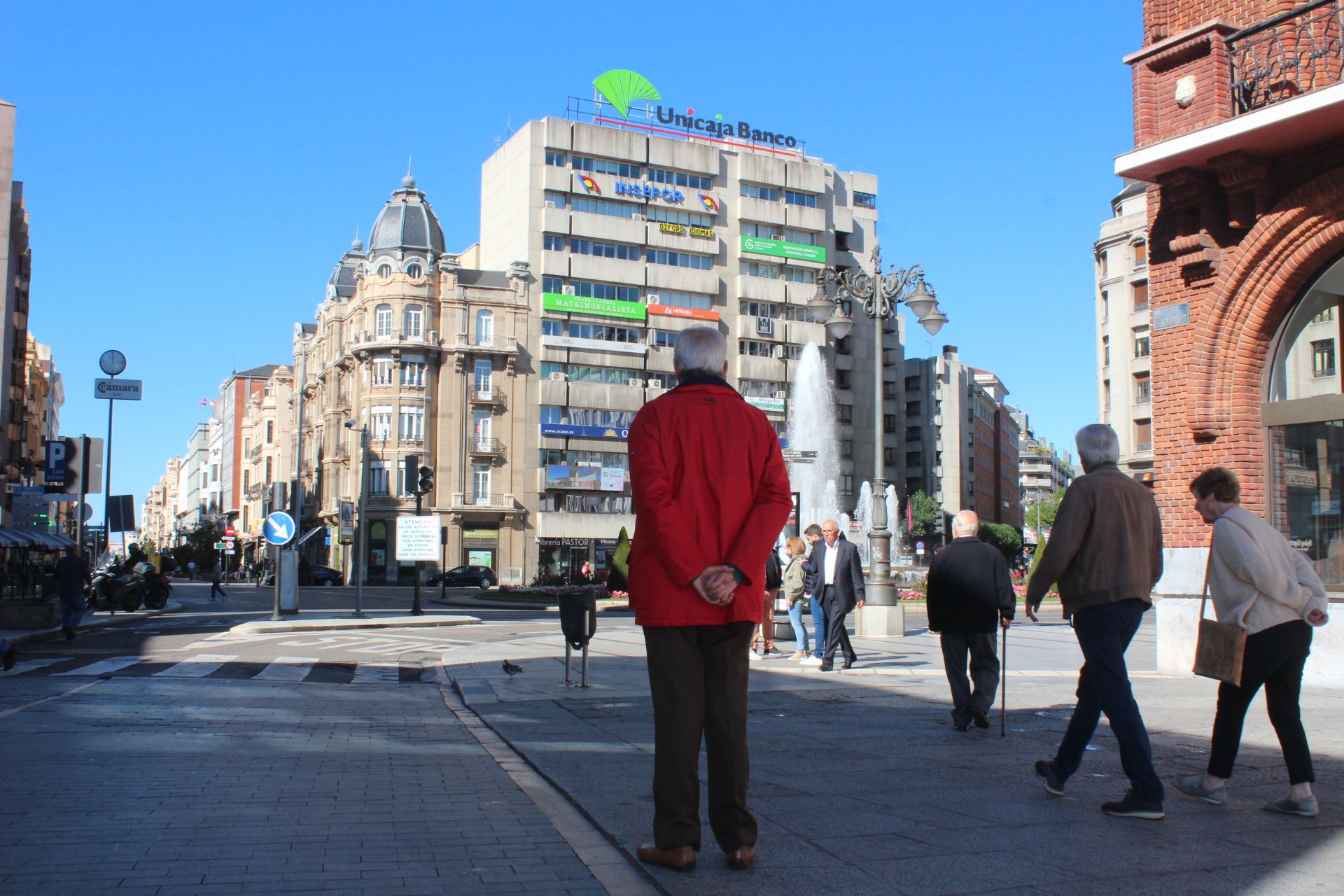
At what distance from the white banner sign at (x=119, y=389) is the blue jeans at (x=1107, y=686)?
89.4 ft

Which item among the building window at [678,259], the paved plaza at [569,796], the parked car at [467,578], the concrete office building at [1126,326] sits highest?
the building window at [678,259]

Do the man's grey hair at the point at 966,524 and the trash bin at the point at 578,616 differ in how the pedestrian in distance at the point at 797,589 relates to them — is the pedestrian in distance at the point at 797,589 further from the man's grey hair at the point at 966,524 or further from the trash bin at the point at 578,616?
the man's grey hair at the point at 966,524

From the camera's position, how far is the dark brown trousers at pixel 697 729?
423cm

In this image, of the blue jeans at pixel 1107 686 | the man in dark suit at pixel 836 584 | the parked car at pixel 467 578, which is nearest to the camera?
the blue jeans at pixel 1107 686

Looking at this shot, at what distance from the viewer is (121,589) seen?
101 ft

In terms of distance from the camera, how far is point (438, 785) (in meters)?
6.22

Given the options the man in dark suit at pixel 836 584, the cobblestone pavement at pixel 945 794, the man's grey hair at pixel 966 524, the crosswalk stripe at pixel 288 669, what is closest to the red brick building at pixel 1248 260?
the cobblestone pavement at pixel 945 794

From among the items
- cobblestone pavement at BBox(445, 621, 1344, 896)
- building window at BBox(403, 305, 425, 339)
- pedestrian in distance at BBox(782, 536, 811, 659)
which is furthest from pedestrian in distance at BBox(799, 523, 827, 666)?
building window at BBox(403, 305, 425, 339)

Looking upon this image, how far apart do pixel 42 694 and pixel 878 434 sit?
13.6 metres

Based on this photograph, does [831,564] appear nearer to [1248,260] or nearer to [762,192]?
[1248,260]

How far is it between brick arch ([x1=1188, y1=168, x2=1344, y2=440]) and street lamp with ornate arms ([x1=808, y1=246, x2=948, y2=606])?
7578 mm

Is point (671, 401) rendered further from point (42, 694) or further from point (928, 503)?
point (928, 503)

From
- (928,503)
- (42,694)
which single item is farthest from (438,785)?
(928,503)

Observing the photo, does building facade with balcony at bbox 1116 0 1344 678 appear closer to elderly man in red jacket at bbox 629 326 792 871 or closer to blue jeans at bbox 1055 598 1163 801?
blue jeans at bbox 1055 598 1163 801
